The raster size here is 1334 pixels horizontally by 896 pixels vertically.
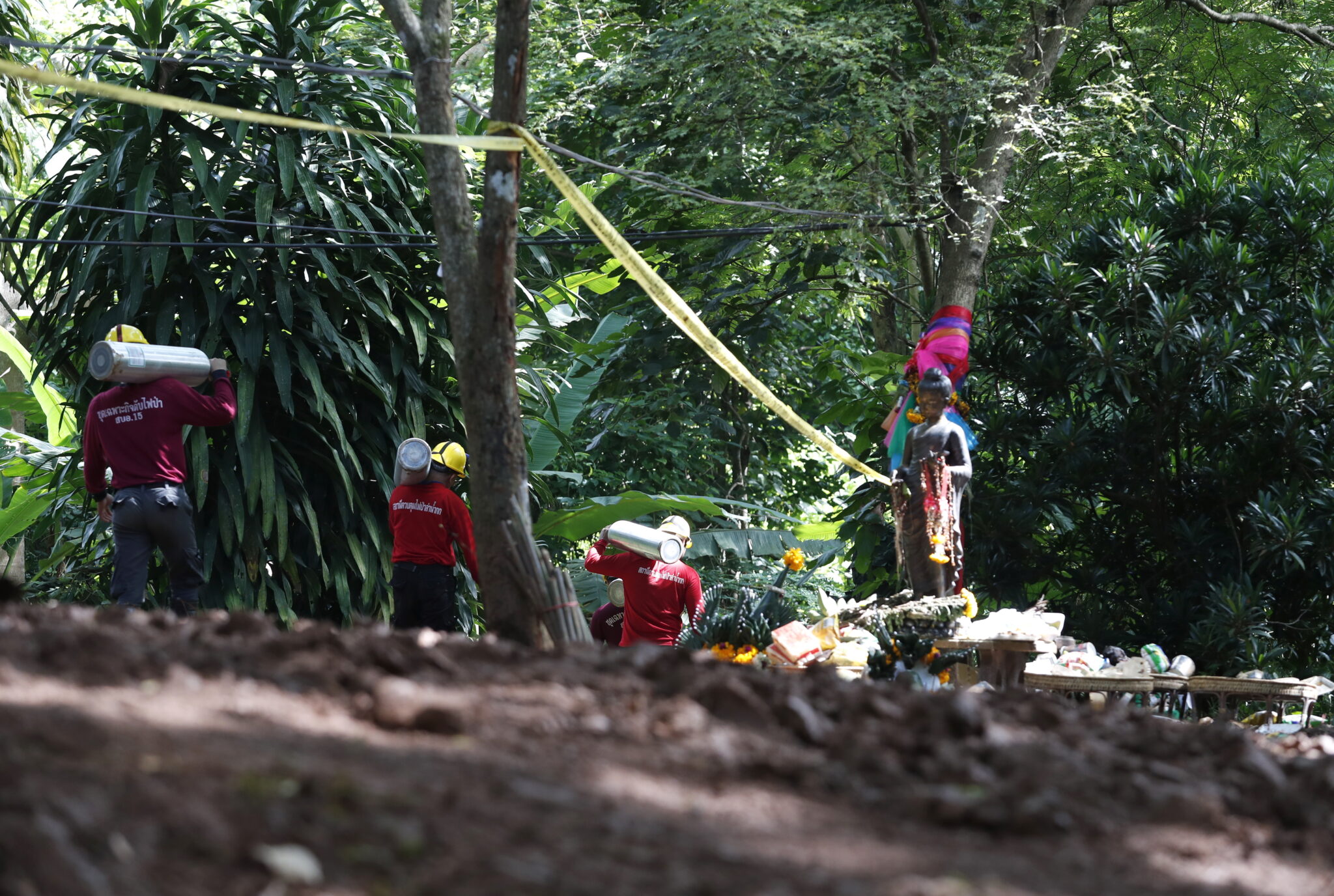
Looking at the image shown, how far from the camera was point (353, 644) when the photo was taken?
341cm

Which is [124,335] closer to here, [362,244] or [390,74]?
[390,74]

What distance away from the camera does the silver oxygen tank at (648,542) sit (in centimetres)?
730

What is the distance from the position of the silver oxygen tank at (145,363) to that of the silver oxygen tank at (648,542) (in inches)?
97.7

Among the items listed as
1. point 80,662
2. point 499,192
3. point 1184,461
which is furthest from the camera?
point 1184,461

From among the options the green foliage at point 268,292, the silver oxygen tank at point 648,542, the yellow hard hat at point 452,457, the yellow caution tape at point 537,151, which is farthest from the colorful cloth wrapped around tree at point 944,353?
the green foliage at point 268,292

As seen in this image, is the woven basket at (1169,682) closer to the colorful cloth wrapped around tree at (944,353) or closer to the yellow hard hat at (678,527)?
the colorful cloth wrapped around tree at (944,353)

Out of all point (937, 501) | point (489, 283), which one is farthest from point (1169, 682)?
point (489, 283)

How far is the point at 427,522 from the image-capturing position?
820cm

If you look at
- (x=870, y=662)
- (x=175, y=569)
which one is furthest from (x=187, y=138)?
(x=870, y=662)

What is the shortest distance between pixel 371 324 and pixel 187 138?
1.78 meters

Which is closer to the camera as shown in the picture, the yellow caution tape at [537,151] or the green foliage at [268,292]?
the yellow caution tape at [537,151]

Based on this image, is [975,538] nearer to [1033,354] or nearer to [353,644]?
[1033,354]

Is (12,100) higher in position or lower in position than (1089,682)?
higher

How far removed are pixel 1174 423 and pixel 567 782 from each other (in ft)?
29.1
